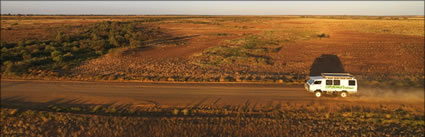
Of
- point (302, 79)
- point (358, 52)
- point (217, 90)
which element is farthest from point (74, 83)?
point (358, 52)

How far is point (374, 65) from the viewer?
2455cm

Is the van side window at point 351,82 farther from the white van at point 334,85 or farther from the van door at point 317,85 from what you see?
the van door at point 317,85

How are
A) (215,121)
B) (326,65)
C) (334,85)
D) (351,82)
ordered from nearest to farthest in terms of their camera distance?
(215,121), (351,82), (334,85), (326,65)

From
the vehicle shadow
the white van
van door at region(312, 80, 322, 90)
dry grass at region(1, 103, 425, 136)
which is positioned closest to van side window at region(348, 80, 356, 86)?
the white van

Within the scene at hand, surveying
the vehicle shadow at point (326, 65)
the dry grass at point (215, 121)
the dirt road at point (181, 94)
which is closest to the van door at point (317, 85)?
the dirt road at point (181, 94)

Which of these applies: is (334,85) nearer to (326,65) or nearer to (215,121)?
(215,121)

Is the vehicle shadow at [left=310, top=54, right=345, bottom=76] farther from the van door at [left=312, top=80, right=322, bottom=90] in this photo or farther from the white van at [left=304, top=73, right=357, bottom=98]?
the van door at [left=312, top=80, right=322, bottom=90]

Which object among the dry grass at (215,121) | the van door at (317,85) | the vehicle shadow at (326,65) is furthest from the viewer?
the vehicle shadow at (326,65)

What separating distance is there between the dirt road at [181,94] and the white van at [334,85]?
0.43m

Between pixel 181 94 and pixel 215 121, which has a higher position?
pixel 181 94

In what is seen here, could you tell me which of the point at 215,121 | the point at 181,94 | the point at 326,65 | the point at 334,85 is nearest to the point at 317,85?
the point at 334,85

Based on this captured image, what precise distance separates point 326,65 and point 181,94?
16.9 metres

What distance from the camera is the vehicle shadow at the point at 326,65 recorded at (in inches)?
903

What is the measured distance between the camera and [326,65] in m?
25.2
